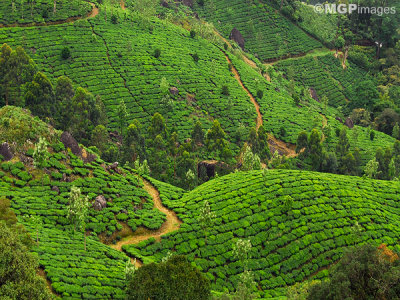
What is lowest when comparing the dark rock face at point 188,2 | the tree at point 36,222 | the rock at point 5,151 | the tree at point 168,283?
the dark rock face at point 188,2

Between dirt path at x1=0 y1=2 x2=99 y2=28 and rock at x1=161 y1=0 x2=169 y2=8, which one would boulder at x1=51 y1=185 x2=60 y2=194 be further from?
rock at x1=161 y1=0 x2=169 y2=8

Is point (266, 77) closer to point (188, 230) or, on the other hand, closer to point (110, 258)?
point (188, 230)

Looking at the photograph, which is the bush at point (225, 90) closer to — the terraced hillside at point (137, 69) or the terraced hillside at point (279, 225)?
the terraced hillside at point (137, 69)

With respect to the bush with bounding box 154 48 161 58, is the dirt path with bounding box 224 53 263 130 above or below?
below

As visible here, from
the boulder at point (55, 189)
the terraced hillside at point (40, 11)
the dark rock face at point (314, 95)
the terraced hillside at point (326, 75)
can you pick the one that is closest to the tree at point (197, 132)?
the boulder at point (55, 189)

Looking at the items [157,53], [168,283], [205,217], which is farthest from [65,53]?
[168,283]

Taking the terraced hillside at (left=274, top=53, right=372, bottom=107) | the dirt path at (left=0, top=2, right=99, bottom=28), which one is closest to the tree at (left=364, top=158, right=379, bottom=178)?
the terraced hillside at (left=274, top=53, right=372, bottom=107)
